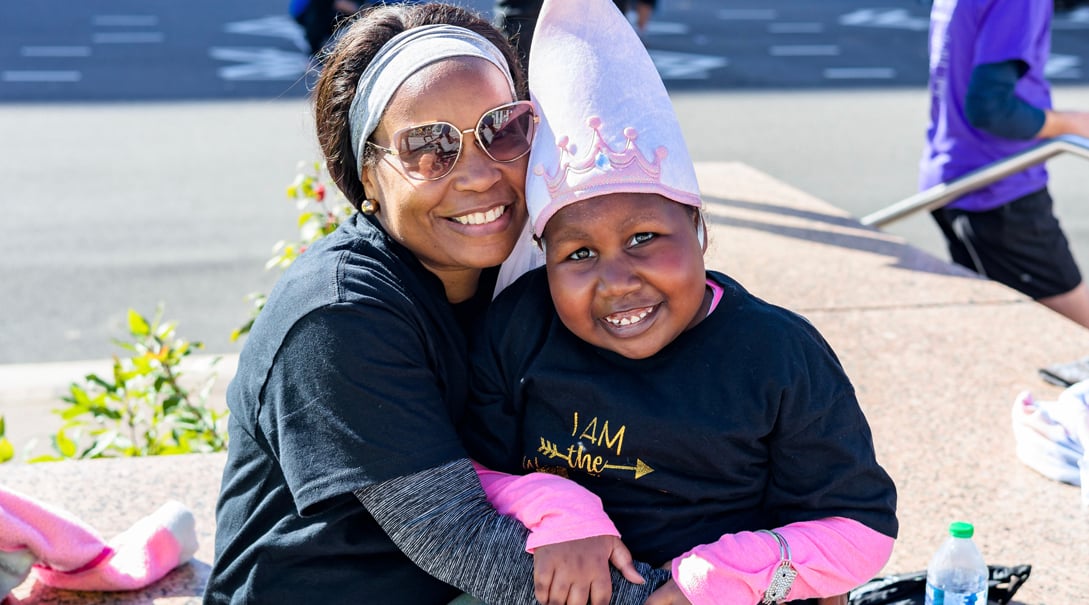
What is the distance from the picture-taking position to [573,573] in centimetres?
208

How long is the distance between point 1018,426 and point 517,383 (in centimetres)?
181

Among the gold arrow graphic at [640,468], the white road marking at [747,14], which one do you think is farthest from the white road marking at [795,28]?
the gold arrow graphic at [640,468]

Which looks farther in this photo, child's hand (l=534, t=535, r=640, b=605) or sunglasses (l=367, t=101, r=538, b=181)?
sunglasses (l=367, t=101, r=538, b=181)

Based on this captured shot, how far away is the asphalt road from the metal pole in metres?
2.46

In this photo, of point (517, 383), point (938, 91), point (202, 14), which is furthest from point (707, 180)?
point (202, 14)

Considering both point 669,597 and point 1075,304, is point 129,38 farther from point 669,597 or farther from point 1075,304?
point 669,597

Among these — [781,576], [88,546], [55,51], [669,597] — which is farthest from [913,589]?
[55,51]

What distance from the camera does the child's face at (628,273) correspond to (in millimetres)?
2145

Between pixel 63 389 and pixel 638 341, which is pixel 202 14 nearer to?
pixel 63 389

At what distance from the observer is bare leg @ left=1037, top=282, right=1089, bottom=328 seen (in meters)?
4.68

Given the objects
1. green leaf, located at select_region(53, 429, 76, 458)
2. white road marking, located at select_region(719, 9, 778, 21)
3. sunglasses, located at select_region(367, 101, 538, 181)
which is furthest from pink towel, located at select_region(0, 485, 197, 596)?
white road marking, located at select_region(719, 9, 778, 21)

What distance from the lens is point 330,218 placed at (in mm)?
4070

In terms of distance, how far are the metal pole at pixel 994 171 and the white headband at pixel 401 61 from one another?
272 cm

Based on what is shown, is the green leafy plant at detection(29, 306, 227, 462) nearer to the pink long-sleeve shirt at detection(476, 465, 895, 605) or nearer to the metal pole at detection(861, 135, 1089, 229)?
the pink long-sleeve shirt at detection(476, 465, 895, 605)
